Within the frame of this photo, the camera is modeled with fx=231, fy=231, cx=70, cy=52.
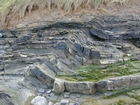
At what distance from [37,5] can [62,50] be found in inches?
106

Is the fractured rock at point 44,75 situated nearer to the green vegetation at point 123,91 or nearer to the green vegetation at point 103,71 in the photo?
the green vegetation at point 103,71

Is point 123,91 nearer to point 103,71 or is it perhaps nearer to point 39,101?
point 103,71

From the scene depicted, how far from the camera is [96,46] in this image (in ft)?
18.6

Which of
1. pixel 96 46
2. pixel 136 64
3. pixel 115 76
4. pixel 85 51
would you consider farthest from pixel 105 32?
Answer: pixel 115 76

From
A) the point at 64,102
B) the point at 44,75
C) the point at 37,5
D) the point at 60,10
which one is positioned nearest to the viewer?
the point at 64,102

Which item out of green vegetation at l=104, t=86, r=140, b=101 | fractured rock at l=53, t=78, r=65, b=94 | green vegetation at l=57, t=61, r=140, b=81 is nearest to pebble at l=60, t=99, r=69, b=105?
fractured rock at l=53, t=78, r=65, b=94

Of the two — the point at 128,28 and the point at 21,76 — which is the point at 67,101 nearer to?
the point at 21,76

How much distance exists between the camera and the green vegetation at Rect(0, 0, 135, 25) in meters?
6.96

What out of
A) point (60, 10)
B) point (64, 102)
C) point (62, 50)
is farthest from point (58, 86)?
point (60, 10)

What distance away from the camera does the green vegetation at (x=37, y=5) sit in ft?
22.8

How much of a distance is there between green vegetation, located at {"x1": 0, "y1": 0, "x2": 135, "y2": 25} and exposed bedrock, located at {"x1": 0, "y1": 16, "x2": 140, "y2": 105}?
768 mm

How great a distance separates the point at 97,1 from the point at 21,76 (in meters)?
3.35

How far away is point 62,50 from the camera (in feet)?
17.8

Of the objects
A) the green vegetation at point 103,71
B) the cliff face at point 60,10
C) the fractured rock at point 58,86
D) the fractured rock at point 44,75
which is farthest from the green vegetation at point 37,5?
the fractured rock at point 58,86
